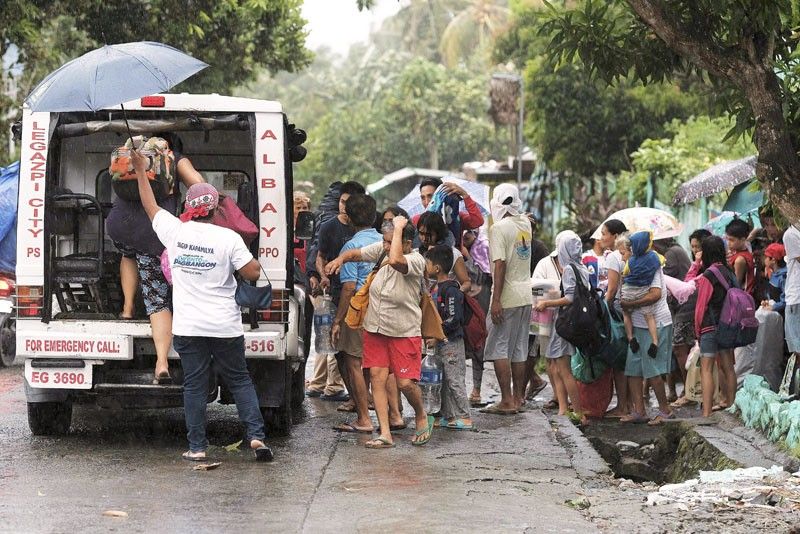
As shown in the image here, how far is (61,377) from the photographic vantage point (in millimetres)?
8672

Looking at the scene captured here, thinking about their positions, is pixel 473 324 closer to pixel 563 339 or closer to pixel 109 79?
pixel 563 339

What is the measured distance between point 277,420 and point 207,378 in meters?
1.33

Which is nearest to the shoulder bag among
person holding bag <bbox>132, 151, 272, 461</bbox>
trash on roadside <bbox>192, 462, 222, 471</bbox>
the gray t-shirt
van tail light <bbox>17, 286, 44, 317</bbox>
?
person holding bag <bbox>132, 151, 272, 461</bbox>

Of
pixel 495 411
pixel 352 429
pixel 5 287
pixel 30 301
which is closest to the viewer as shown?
pixel 30 301

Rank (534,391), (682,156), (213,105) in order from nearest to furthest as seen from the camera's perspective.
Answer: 1. (213,105)
2. (534,391)
3. (682,156)

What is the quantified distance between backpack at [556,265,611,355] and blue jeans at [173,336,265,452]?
11.1 feet

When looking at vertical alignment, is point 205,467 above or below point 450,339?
below

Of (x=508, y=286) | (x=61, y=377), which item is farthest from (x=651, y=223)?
(x=61, y=377)

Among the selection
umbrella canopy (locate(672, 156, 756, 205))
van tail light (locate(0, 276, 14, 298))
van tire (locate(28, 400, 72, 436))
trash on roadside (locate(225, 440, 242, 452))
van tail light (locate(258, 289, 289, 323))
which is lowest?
trash on roadside (locate(225, 440, 242, 452))

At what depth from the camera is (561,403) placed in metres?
11.5

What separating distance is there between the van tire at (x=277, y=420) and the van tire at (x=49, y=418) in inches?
55.7

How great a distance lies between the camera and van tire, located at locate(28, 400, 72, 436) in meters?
9.30

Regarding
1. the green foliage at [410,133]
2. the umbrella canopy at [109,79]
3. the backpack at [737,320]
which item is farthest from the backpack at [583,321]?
the green foliage at [410,133]

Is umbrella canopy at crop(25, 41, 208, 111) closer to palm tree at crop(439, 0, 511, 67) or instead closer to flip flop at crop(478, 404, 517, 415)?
flip flop at crop(478, 404, 517, 415)
